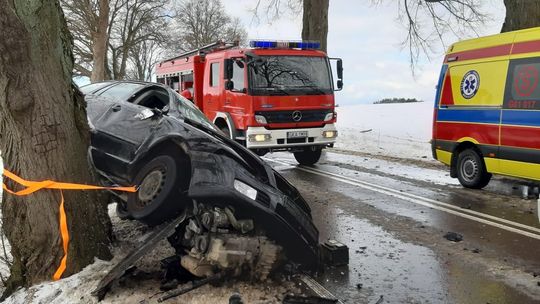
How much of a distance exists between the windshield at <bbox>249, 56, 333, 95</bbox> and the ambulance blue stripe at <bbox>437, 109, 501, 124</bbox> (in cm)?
272

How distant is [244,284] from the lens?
3818 millimetres

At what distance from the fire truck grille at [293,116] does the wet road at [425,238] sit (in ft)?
4.25

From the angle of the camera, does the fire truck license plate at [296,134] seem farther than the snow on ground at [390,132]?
No

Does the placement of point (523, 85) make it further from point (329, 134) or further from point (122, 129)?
point (122, 129)

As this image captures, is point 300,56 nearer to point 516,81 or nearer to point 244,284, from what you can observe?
point 516,81

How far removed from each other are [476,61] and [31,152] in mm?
7287

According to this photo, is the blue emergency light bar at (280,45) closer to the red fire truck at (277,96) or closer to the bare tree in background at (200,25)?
the red fire truck at (277,96)

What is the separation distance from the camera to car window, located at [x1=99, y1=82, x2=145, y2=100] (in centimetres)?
621

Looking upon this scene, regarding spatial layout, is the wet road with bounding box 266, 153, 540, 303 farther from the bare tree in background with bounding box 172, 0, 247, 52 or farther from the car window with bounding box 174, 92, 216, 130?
the bare tree in background with bounding box 172, 0, 247, 52

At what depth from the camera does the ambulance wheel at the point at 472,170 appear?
835 centimetres

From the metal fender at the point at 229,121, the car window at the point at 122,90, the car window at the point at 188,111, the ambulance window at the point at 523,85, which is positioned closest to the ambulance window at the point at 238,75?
the metal fender at the point at 229,121

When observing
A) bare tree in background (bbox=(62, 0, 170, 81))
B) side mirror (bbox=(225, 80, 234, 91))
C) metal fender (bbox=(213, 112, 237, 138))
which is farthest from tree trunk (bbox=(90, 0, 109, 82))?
side mirror (bbox=(225, 80, 234, 91))

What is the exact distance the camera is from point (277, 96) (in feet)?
33.2

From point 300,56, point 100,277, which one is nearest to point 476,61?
point 300,56
